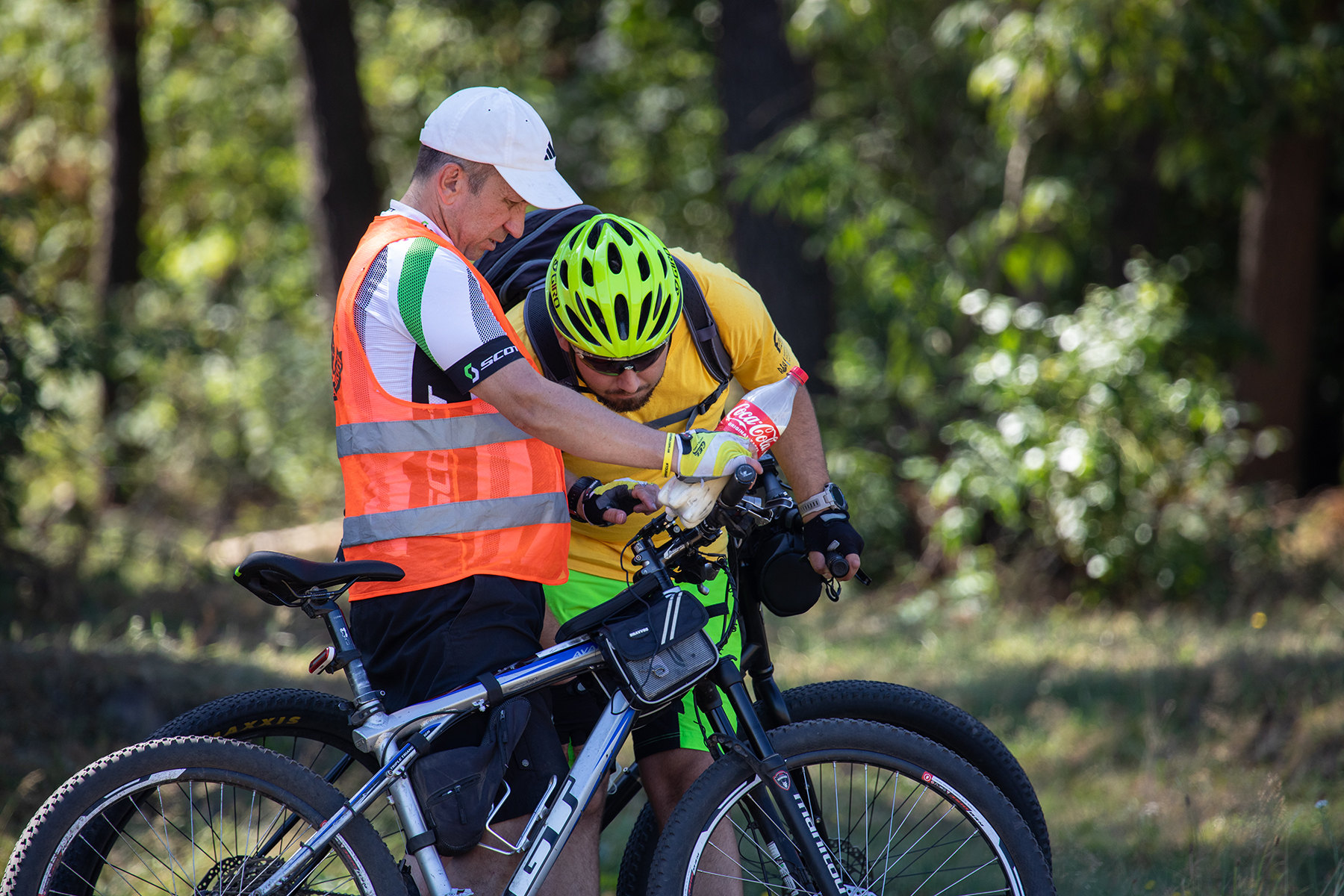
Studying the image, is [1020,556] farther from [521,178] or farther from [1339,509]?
[521,178]

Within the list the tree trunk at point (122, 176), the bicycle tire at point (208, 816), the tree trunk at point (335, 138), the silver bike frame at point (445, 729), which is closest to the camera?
the bicycle tire at point (208, 816)

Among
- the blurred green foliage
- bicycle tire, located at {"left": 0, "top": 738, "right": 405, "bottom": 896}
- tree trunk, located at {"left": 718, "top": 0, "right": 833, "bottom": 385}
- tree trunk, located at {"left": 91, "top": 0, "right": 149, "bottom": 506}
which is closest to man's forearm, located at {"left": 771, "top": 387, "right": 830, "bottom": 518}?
bicycle tire, located at {"left": 0, "top": 738, "right": 405, "bottom": 896}

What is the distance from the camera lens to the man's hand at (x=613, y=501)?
2.69 metres

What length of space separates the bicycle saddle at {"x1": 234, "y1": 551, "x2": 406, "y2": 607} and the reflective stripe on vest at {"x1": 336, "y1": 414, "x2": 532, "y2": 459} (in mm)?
269

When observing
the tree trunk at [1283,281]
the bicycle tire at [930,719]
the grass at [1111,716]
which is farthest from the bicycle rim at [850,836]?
the tree trunk at [1283,281]

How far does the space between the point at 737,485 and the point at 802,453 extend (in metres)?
0.78

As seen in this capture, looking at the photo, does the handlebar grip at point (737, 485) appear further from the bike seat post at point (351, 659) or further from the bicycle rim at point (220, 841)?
the bicycle rim at point (220, 841)

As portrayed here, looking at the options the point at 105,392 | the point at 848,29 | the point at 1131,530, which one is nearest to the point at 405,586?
the point at 1131,530

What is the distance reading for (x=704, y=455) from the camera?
2.46 metres

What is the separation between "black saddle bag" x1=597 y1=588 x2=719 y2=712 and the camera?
263cm

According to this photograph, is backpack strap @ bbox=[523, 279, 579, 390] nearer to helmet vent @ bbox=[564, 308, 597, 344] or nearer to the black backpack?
the black backpack

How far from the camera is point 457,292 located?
99.0 inches

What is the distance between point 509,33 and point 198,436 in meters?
6.32

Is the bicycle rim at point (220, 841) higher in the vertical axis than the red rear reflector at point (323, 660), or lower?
lower
